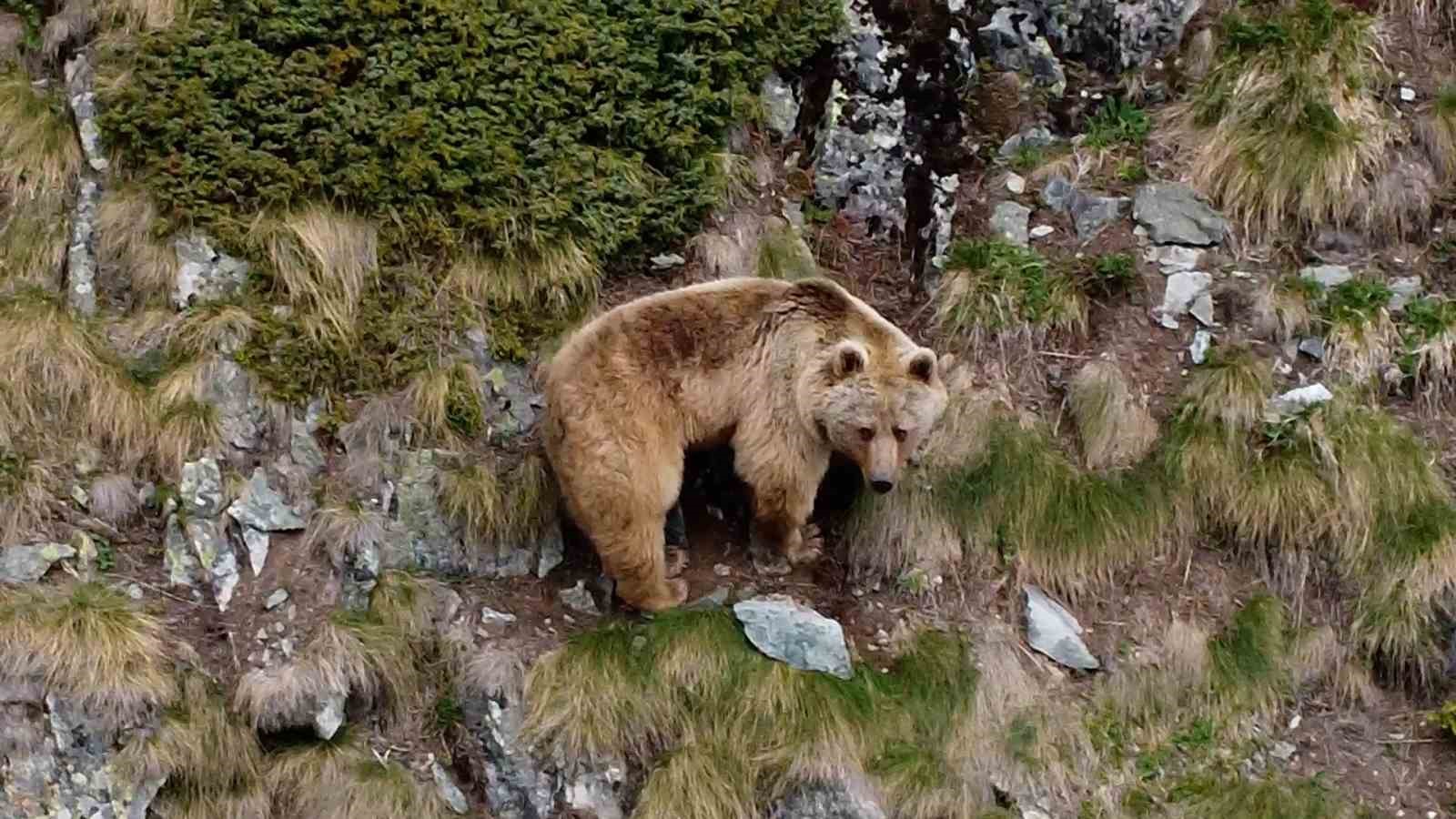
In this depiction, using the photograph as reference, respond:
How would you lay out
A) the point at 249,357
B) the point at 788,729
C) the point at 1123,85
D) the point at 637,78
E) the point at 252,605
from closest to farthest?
the point at 788,729, the point at 252,605, the point at 249,357, the point at 637,78, the point at 1123,85

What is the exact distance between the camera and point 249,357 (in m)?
7.73

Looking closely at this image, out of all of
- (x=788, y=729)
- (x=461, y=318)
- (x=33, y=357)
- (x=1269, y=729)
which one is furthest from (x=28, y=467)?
(x=1269, y=729)

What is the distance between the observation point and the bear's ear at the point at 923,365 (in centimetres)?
710

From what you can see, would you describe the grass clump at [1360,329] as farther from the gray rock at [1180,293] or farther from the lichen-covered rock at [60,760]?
the lichen-covered rock at [60,760]

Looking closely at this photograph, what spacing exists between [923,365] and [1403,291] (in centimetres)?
310

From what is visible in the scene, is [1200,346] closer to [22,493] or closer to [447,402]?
[447,402]

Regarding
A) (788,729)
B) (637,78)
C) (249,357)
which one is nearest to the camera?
(788,729)

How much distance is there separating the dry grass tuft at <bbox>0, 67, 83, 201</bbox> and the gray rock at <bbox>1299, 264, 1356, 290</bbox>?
7.00 meters

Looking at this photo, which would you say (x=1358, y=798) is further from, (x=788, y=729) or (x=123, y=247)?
(x=123, y=247)

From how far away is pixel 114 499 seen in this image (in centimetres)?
735

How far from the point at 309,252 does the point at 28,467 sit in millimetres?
1809

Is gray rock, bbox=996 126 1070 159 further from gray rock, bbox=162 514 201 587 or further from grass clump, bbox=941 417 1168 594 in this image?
gray rock, bbox=162 514 201 587

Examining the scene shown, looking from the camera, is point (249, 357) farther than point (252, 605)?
Yes

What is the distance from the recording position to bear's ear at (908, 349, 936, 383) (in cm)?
710
